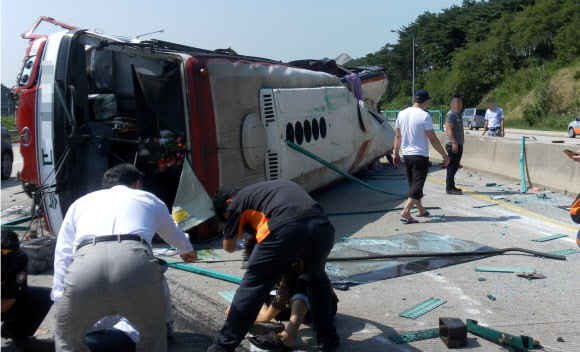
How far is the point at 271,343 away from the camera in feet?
13.0

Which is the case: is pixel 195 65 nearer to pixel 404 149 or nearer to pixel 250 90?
pixel 250 90

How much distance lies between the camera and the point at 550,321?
14.7ft

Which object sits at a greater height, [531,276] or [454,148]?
[454,148]

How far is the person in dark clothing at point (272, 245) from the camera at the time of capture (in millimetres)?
3678

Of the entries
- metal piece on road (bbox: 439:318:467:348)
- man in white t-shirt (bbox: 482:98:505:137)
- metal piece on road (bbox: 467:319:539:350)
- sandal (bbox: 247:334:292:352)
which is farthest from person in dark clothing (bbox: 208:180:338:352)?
man in white t-shirt (bbox: 482:98:505:137)

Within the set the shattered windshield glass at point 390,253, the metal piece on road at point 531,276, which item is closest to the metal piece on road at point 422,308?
the shattered windshield glass at point 390,253

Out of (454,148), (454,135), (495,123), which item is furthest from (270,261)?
(495,123)

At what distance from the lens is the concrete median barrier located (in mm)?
9773

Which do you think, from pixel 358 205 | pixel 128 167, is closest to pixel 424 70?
pixel 358 205

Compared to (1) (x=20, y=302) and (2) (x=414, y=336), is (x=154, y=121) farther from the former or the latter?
(2) (x=414, y=336)

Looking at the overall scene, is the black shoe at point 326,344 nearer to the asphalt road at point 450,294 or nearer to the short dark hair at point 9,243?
the asphalt road at point 450,294

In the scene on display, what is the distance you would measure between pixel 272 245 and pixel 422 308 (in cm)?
185

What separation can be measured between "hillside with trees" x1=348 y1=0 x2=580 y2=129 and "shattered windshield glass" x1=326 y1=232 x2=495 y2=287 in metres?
37.3

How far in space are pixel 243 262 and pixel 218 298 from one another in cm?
92
